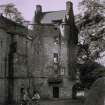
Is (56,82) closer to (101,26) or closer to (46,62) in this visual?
(46,62)

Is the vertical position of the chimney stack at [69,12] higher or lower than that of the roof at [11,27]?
higher

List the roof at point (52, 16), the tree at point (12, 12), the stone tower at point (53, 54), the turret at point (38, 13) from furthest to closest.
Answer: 1. the roof at point (52, 16)
2. the turret at point (38, 13)
3. the stone tower at point (53, 54)
4. the tree at point (12, 12)

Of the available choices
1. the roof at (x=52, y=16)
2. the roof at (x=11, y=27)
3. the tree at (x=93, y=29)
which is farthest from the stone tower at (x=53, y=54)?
the tree at (x=93, y=29)

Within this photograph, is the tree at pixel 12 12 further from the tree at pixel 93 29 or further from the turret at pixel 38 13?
the tree at pixel 93 29

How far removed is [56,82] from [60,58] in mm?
3899

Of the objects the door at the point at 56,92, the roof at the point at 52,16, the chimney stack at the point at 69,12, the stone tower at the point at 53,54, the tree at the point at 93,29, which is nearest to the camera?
the tree at the point at 93,29

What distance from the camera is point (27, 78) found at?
1880 inches

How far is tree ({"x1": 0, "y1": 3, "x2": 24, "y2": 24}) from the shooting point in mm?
43344

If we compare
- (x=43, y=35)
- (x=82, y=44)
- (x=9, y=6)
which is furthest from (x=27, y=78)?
(x=82, y=44)

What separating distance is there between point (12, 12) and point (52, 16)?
9443mm

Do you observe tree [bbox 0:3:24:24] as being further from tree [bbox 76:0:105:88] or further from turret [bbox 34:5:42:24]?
tree [bbox 76:0:105:88]

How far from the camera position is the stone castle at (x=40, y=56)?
146 feet

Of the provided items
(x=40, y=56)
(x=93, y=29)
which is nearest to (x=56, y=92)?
(x=40, y=56)

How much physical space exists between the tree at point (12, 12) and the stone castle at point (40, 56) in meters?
0.96
